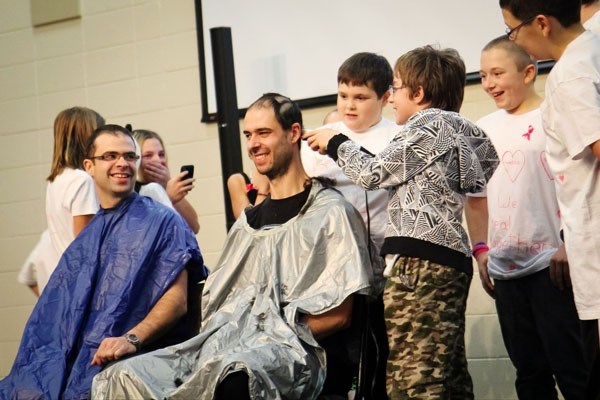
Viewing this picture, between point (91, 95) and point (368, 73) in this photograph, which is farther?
point (91, 95)

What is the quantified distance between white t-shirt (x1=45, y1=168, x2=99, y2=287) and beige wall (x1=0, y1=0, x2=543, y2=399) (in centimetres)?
144

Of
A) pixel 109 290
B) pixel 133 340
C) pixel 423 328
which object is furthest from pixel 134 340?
pixel 423 328

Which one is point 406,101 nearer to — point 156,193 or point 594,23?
point 594,23

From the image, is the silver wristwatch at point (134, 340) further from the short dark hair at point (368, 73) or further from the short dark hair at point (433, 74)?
the short dark hair at point (433, 74)

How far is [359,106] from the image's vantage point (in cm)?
326

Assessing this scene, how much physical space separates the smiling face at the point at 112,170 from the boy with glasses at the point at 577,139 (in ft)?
5.75

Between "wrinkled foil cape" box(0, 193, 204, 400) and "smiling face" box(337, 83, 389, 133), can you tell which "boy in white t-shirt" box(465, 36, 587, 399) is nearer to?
"smiling face" box(337, 83, 389, 133)

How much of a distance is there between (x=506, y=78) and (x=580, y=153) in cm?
106

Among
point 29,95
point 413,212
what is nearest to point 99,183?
point 413,212

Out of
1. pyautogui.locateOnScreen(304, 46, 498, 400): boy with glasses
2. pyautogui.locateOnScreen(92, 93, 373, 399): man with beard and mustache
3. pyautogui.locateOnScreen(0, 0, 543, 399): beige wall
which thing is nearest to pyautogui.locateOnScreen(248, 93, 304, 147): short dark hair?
pyautogui.locateOnScreen(92, 93, 373, 399): man with beard and mustache

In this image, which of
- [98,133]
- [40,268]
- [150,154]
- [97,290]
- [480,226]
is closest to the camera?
[480,226]

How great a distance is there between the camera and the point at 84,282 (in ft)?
11.3

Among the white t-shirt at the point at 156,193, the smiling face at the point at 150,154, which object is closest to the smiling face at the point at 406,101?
the white t-shirt at the point at 156,193

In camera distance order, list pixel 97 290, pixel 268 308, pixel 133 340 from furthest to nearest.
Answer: pixel 97 290 → pixel 133 340 → pixel 268 308
